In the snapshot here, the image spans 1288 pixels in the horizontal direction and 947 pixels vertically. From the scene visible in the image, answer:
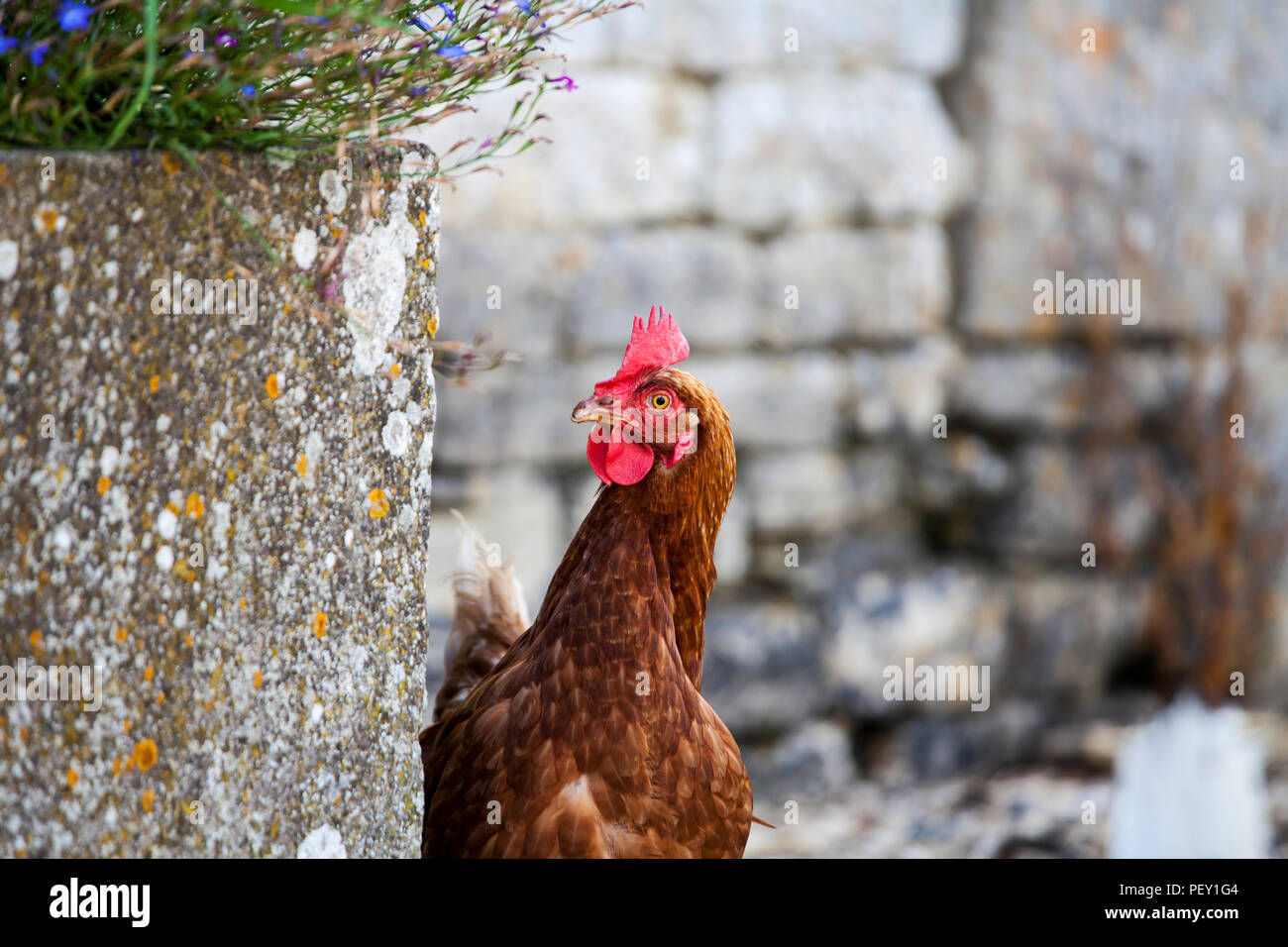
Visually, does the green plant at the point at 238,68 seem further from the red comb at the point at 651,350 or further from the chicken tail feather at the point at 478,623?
the chicken tail feather at the point at 478,623

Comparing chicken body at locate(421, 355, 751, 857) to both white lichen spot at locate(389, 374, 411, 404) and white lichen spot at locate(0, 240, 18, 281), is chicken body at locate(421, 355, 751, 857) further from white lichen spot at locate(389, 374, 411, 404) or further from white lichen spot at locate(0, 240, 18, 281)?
white lichen spot at locate(0, 240, 18, 281)

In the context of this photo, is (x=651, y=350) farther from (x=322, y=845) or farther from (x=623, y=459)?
(x=322, y=845)

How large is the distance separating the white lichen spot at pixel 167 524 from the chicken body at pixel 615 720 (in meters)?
0.65

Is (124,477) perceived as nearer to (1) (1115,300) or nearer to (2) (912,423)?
(2) (912,423)

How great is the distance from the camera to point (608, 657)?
185cm

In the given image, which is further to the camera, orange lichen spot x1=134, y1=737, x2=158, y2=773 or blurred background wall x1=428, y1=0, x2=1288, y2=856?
blurred background wall x1=428, y1=0, x2=1288, y2=856

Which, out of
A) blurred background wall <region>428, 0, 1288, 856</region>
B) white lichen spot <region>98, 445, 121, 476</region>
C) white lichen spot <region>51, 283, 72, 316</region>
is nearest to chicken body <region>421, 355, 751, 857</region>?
white lichen spot <region>98, 445, 121, 476</region>

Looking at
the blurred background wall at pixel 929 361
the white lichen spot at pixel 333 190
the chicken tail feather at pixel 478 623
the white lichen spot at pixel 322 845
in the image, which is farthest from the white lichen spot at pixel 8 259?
the blurred background wall at pixel 929 361

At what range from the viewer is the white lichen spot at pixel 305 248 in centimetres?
150

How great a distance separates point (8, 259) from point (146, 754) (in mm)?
589

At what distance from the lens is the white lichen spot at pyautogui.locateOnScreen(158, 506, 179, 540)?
1425mm

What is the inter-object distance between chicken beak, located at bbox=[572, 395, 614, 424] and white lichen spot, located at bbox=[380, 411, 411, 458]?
30 cm

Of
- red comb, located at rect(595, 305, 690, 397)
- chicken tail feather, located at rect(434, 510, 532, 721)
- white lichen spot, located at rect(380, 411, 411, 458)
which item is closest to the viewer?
white lichen spot, located at rect(380, 411, 411, 458)
